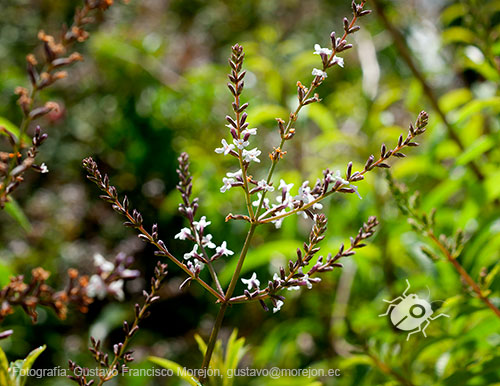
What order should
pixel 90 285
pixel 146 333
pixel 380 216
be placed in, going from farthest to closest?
pixel 146 333 → pixel 380 216 → pixel 90 285

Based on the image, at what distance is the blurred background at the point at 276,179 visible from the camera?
889 millimetres

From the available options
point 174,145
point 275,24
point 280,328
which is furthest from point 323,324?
point 275,24

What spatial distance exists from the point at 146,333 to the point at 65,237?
0.52m

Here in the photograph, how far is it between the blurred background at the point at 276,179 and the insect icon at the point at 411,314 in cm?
4

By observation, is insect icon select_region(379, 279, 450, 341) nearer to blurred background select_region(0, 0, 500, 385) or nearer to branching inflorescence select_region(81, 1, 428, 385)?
blurred background select_region(0, 0, 500, 385)

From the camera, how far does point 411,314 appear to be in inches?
32.2

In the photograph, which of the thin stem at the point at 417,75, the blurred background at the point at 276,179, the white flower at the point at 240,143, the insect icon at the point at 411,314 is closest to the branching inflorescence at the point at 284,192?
the white flower at the point at 240,143

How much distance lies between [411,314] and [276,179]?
61cm

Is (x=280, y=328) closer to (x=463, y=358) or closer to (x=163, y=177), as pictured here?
(x=463, y=358)

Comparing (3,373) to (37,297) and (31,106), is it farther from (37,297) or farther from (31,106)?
(31,106)

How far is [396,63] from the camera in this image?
1966 millimetres

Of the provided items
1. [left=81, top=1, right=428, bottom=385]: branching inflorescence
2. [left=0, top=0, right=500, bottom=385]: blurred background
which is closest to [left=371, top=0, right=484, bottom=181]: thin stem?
[left=0, top=0, right=500, bottom=385]: blurred background

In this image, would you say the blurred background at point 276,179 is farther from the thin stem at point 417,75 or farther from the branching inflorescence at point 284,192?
the branching inflorescence at point 284,192

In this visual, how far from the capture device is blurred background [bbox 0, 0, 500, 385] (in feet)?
2.92
